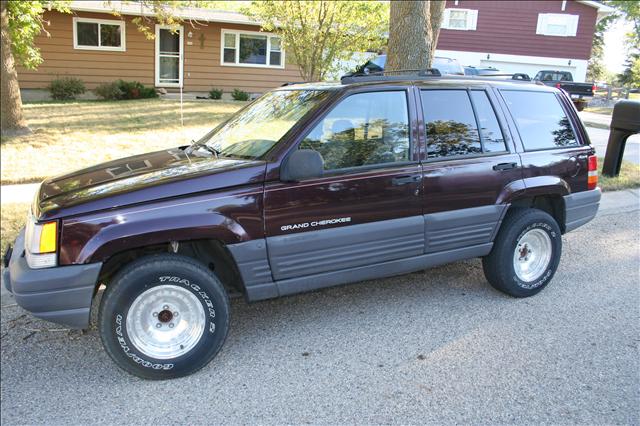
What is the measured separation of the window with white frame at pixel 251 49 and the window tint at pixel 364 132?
17503 mm

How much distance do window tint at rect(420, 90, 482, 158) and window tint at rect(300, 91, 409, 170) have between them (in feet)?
0.73

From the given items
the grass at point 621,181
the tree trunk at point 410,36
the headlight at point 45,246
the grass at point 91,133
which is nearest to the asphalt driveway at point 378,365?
the headlight at point 45,246

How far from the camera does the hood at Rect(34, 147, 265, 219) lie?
3.30m

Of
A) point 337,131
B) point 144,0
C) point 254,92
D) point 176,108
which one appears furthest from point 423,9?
point 254,92

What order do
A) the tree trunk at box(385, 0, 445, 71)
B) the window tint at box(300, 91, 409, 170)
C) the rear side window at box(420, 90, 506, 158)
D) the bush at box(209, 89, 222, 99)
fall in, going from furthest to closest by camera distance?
the bush at box(209, 89, 222, 99) → the tree trunk at box(385, 0, 445, 71) → the rear side window at box(420, 90, 506, 158) → the window tint at box(300, 91, 409, 170)

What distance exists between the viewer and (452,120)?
14.2 feet

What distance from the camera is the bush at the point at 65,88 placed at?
58.0 feet

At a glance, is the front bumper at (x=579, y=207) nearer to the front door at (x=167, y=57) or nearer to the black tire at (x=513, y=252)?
the black tire at (x=513, y=252)

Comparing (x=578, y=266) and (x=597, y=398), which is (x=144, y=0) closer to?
(x=578, y=266)

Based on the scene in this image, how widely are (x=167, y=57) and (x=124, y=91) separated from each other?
2866mm

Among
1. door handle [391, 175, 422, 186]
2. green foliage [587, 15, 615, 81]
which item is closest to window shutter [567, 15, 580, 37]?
green foliage [587, 15, 615, 81]

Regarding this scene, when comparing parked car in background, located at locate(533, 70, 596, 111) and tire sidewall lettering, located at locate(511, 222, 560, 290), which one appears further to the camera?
parked car in background, located at locate(533, 70, 596, 111)

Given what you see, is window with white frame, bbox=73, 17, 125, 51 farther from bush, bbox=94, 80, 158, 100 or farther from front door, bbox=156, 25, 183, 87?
bush, bbox=94, 80, 158, 100

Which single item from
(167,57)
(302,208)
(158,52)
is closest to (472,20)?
(167,57)
